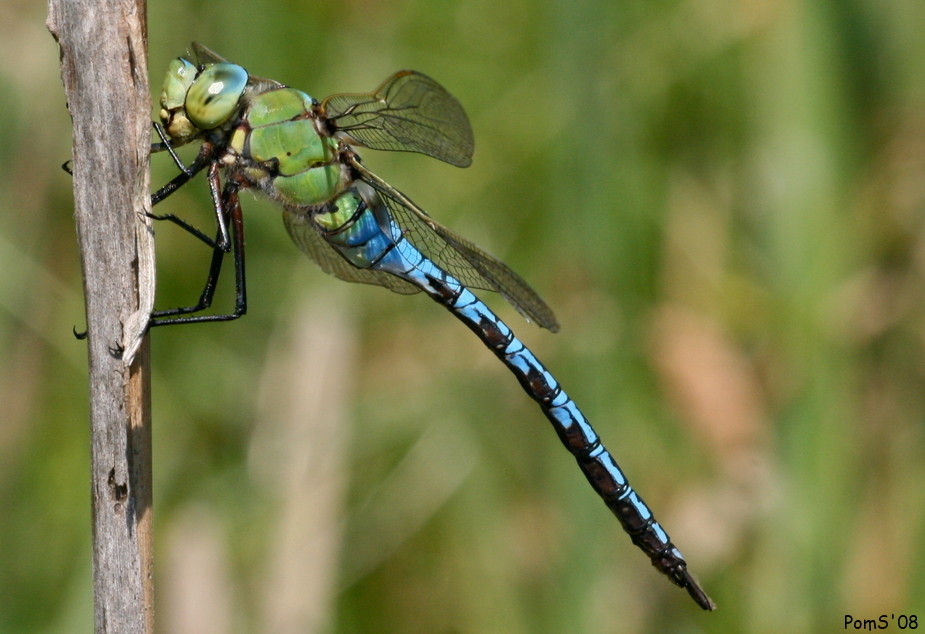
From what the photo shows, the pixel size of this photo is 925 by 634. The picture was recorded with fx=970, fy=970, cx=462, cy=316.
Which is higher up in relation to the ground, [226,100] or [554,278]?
[554,278]

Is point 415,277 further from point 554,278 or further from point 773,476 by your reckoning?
point 773,476

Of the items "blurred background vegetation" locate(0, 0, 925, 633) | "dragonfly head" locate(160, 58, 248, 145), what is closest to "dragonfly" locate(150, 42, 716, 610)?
"dragonfly head" locate(160, 58, 248, 145)

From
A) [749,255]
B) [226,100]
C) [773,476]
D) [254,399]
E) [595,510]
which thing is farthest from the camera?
[749,255]

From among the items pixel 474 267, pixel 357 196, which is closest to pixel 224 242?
pixel 357 196

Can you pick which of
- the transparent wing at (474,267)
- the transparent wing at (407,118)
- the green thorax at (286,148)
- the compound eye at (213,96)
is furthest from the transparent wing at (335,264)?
the compound eye at (213,96)

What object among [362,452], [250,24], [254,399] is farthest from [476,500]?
[250,24]

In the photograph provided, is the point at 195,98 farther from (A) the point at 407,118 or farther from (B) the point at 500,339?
(B) the point at 500,339

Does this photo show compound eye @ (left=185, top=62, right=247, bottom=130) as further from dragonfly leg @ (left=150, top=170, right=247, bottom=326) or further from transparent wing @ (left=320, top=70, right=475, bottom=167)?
transparent wing @ (left=320, top=70, right=475, bottom=167)
